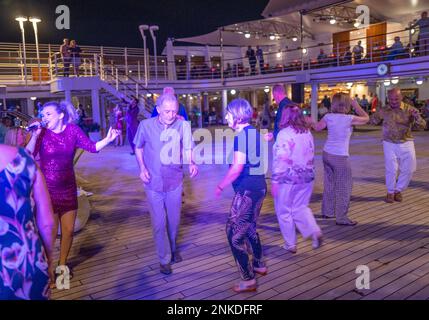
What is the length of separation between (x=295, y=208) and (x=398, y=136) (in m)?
2.62

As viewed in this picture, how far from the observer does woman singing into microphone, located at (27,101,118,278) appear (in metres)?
3.46

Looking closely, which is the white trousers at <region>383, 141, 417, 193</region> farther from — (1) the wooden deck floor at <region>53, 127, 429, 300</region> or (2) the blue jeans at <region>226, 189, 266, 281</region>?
(2) the blue jeans at <region>226, 189, 266, 281</region>

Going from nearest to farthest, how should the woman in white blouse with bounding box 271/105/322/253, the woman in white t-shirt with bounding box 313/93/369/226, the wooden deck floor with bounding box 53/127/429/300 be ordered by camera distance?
1. the wooden deck floor with bounding box 53/127/429/300
2. the woman in white blouse with bounding box 271/105/322/253
3. the woman in white t-shirt with bounding box 313/93/369/226

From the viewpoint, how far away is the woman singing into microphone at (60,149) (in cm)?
346

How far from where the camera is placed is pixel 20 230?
182 centimetres

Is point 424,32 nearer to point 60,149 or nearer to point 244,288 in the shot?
point 244,288

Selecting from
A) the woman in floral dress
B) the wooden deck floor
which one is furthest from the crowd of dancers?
the woman in floral dress

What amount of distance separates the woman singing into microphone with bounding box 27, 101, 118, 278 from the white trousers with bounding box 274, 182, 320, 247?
1.76 meters

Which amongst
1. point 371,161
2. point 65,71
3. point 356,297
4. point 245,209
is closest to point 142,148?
point 245,209

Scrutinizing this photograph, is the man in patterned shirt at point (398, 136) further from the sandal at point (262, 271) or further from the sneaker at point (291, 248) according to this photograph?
the sandal at point (262, 271)

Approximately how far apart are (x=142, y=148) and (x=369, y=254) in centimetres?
252

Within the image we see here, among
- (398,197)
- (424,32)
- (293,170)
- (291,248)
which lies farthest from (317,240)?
(424,32)
